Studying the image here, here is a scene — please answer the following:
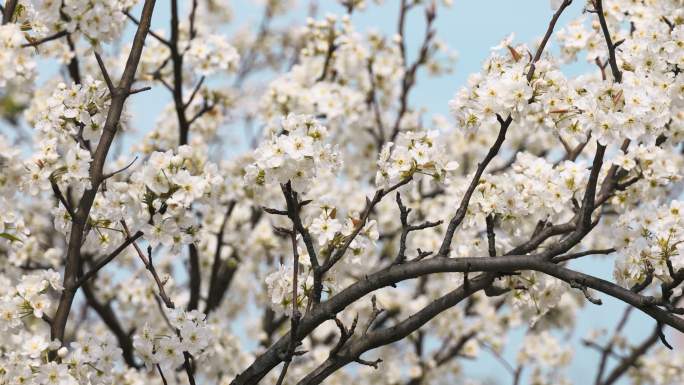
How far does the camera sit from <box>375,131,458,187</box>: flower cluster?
331 cm

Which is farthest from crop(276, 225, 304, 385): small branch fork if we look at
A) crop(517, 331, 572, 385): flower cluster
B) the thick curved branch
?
crop(517, 331, 572, 385): flower cluster

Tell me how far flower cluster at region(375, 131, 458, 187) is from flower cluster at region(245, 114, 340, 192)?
0.20 meters

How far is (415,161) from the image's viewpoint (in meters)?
3.34

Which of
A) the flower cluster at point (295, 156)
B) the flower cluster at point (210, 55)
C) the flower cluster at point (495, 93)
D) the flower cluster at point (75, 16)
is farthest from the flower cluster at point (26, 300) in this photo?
the flower cluster at point (210, 55)

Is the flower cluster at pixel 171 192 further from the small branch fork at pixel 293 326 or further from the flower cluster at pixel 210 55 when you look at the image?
the flower cluster at pixel 210 55

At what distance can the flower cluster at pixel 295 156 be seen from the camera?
3.12m

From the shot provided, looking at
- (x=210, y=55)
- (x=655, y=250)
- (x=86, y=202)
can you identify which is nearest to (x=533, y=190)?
(x=655, y=250)

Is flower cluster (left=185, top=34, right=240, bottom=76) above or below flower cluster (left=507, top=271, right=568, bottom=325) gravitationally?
above

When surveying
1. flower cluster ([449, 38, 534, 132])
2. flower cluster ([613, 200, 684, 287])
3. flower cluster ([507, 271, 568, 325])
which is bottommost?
flower cluster ([613, 200, 684, 287])

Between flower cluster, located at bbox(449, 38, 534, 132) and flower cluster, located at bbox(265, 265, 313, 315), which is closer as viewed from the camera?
flower cluster, located at bbox(449, 38, 534, 132)

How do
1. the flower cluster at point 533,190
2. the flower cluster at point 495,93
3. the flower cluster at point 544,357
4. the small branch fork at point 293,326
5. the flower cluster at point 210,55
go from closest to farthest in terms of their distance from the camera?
the small branch fork at point 293,326 < the flower cluster at point 495,93 < the flower cluster at point 533,190 < the flower cluster at point 210,55 < the flower cluster at point 544,357

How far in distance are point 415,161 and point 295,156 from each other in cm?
50

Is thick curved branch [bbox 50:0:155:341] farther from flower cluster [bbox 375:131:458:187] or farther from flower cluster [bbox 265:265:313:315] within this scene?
flower cluster [bbox 375:131:458:187]

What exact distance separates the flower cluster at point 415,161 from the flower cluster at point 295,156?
20 cm
